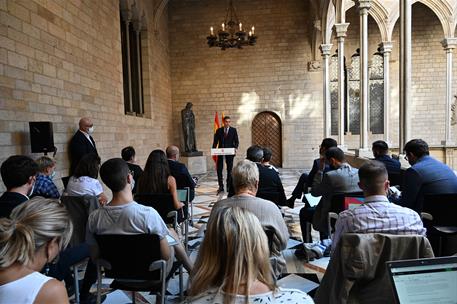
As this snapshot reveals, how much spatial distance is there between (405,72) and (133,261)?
4.92 m

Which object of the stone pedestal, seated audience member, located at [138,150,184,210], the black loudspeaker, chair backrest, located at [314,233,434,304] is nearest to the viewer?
chair backrest, located at [314,233,434,304]

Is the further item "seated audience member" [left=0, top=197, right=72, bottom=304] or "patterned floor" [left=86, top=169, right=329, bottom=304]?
"patterned floor" [left=86, top=169, right=329, bottom=304]

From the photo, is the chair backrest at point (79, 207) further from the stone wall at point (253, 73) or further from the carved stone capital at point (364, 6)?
the stone wall at point (253, 73)

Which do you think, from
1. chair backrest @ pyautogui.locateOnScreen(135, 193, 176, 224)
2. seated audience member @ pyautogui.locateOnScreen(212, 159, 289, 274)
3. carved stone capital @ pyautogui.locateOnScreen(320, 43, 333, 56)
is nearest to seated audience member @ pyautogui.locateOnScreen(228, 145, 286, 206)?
chair backrest @ pyautogui.locateOnScreen(135, 193, 176, 224)

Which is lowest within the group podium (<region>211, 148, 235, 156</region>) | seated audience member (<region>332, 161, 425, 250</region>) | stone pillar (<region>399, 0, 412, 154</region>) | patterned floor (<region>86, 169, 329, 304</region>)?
patterned floor (<region>86, 169, 329, 304</region>)

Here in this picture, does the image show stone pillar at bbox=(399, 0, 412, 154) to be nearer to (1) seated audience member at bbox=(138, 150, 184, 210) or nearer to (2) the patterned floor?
(2) the patterned floor

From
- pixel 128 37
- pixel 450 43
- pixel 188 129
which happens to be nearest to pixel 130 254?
pixel 128 37

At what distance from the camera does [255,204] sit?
2.03 metres

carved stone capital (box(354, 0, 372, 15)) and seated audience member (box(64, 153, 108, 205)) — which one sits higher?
carved stone capital (box(354, 0, 372, 15))

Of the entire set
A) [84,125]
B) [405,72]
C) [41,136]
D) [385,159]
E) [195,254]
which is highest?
[405,72]

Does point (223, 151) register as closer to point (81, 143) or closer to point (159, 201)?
point (81, 143)

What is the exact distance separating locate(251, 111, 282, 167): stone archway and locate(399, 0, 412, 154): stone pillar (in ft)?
22.8

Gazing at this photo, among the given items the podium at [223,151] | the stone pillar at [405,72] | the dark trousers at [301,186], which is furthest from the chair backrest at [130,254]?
the podium at [223,151]

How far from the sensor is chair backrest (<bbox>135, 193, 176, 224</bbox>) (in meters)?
2.86
